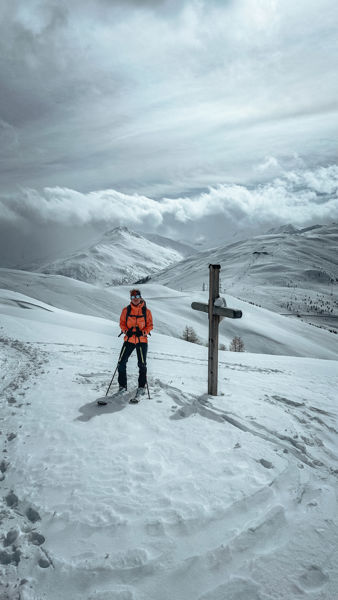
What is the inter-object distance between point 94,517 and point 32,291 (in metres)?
42.2

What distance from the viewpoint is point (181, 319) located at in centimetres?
4241

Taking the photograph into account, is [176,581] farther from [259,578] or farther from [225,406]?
[225,406]

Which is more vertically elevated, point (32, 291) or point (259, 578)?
point (32, 291)

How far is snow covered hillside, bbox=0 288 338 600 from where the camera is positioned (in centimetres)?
339

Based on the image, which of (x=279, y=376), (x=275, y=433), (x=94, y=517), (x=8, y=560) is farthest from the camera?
(x=279, y=376)

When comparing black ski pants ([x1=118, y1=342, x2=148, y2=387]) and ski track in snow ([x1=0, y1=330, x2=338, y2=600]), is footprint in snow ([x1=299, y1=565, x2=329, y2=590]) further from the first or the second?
black ski pants ([x1=118, y1=342, x2=148, y2=387])

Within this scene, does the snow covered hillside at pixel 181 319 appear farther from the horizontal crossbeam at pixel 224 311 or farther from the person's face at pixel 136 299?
the horizontal crossbeam at pixel 224 311

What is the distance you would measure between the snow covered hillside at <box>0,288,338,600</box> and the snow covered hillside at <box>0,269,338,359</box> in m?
27.1

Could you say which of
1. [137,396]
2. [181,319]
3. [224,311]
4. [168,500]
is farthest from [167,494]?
[181,319]

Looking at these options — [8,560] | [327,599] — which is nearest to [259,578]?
[327,599]

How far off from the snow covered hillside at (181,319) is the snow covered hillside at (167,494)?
27084 millimetres

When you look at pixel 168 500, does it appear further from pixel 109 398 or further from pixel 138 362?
pixel 138 362

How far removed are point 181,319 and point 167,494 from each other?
37.8 m

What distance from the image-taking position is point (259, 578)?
11.2ft
